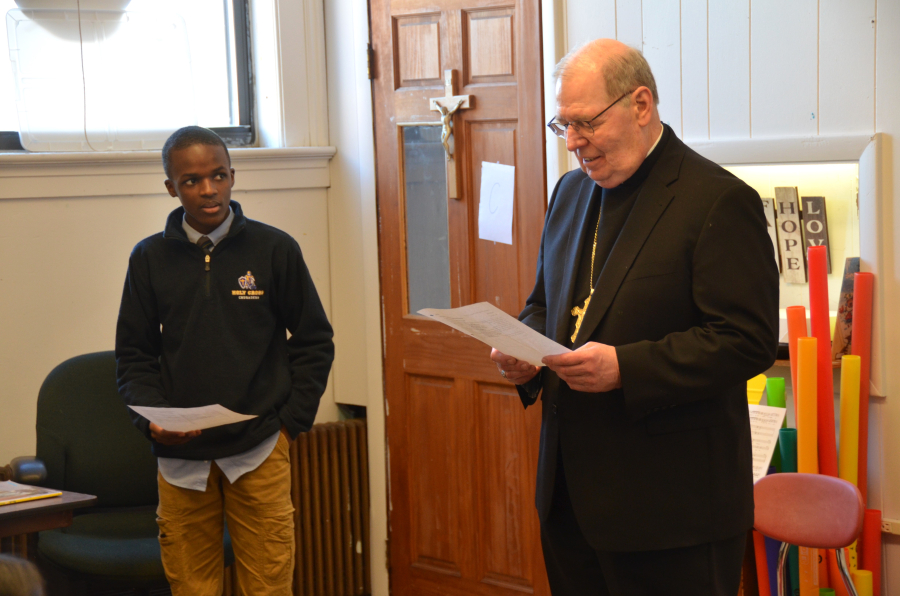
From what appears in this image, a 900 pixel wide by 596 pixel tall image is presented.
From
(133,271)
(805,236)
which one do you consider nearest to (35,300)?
(133,271)

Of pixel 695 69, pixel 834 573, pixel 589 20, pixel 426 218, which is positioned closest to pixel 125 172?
pixel 426 218

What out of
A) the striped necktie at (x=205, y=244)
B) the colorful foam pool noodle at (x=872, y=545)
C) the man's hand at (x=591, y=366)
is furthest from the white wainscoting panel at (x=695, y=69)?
the striped necktie at (x=205, y=244)

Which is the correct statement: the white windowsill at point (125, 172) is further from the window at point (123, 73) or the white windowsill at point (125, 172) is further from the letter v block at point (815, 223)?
the letter v block at point (815, 223)

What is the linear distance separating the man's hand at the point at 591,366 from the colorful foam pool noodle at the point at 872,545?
1118 millimetres

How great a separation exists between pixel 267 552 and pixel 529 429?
0.97 meters

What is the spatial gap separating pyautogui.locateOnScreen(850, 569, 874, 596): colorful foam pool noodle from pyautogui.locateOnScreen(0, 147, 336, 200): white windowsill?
2156 millimetres

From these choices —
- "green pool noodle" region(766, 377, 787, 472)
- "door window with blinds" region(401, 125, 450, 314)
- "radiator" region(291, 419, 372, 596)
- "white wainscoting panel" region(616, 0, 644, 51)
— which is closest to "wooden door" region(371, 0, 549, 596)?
"door window with blinds" region(401, 125, 450, 314)

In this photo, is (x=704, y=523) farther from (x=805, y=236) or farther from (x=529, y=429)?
(x=529, y=429)

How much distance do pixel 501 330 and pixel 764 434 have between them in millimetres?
1112

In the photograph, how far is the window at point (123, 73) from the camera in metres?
2.87

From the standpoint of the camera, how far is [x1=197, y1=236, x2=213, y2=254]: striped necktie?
7.05 feet

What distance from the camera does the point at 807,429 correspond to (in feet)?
6.95

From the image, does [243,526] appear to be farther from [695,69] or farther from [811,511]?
[695,69]

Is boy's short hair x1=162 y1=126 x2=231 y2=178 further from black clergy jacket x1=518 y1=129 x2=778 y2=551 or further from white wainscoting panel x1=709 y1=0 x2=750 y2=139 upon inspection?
white wainscoting panel x1=709 y1=0 x2=750 y2=139
